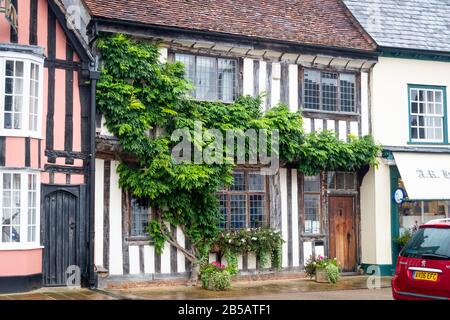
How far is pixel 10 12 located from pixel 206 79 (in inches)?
210

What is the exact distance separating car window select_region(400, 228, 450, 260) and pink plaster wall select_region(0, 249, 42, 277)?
7498mm

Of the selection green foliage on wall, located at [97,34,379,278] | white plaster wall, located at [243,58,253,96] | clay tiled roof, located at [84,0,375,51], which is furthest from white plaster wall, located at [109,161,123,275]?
white plaster wall, located at [243,58,253,96]

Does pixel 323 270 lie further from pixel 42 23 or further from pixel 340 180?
pixel 42 23

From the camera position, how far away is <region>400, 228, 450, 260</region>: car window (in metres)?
11.2

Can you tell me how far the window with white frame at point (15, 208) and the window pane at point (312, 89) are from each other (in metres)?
8.01

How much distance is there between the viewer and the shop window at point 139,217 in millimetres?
16469

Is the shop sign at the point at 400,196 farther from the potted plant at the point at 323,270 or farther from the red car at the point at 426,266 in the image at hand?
the red car at the point at 426,266

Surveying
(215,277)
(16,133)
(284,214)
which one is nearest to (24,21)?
(16,133)

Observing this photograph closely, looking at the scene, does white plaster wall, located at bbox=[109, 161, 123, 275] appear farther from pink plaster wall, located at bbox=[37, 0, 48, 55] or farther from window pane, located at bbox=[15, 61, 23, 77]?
pink plaster wall, located at bbox=[37, 0, 48, 55]

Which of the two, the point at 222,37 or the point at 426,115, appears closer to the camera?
the point at 222,37

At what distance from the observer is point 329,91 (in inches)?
755

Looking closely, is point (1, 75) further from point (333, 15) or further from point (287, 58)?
point (333, 15)

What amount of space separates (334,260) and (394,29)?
284 inches

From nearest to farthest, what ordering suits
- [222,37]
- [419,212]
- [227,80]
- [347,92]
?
[222,37] → [227,80] → [347,92] → [419,212]
